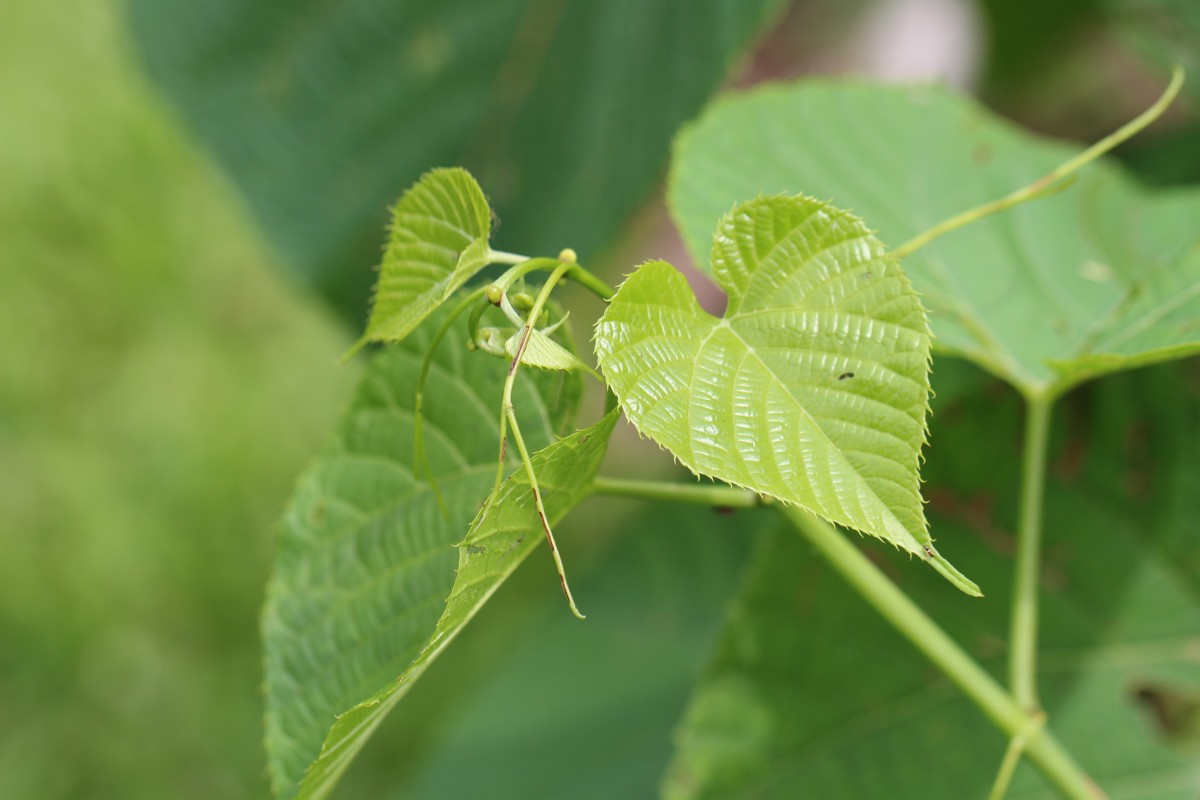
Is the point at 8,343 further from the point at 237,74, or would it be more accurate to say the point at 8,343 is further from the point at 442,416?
the point at 442,416

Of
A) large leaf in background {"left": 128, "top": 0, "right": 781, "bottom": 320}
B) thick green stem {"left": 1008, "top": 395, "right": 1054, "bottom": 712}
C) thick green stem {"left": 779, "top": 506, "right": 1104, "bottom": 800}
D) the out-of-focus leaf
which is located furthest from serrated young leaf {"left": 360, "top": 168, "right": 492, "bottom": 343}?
the out-of-focus leaf

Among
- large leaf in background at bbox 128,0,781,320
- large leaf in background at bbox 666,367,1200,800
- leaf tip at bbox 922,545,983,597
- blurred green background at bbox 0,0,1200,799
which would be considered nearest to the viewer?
leaf tip at bbox 922,545,983,597

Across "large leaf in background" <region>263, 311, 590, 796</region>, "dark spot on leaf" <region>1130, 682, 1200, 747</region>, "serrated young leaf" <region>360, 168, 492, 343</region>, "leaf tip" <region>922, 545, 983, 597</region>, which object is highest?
"serrated young leaf" <region>360, 168, 492, 343</region>

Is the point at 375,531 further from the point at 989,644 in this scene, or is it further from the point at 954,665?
the point at 989,644

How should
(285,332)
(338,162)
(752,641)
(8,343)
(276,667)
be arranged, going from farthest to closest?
(285,332) < (8,343) < (338,162) < (752,641) < (276,667)

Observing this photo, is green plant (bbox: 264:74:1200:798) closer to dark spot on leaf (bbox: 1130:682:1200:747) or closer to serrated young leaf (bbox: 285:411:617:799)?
serrated young leaf (bbox: 285:411:617:799)

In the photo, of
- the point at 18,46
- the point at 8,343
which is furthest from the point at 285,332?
the point at 18,46

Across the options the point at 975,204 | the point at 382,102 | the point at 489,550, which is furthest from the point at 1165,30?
the point at 489,550
